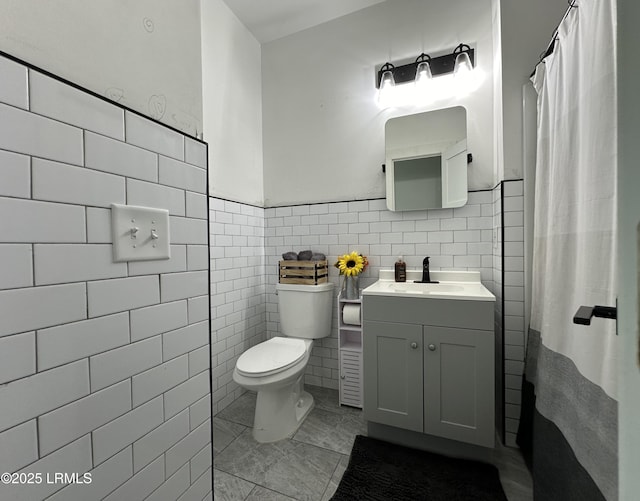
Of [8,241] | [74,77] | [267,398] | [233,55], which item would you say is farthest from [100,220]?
[233,55]

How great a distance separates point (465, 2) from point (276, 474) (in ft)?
9.76

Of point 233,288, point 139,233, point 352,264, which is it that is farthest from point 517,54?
point 233,288

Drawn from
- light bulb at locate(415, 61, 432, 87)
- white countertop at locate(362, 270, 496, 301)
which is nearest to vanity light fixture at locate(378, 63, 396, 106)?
light bulb at locate(415, 61, 432, 87)

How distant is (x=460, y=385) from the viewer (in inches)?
55.2

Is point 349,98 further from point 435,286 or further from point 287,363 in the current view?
point 287,363

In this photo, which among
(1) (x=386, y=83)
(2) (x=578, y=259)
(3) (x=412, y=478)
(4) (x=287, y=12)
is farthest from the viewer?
(4) (x=287, y=12)

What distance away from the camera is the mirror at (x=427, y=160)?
1812 mm

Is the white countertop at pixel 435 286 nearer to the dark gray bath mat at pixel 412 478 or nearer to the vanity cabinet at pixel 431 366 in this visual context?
the vanity cabinet at pixel 431 366

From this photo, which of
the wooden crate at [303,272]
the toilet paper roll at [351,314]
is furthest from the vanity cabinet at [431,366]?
the wooden crate at [303,272]

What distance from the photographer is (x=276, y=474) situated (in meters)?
1.38

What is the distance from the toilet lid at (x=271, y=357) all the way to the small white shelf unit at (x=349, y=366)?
0.30 meters

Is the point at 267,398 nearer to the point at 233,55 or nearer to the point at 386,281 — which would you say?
the point at 386,281

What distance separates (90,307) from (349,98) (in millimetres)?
2108

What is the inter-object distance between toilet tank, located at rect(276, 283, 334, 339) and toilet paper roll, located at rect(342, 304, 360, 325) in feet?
0.59
